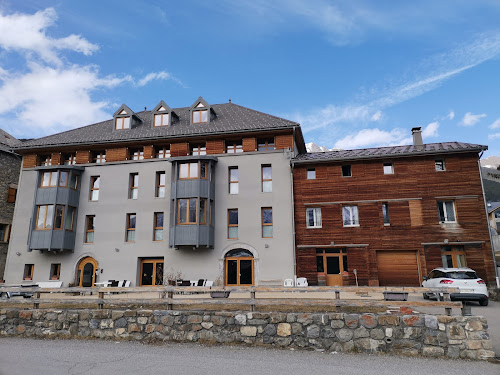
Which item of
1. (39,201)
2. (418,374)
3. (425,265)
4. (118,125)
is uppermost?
(118,125)

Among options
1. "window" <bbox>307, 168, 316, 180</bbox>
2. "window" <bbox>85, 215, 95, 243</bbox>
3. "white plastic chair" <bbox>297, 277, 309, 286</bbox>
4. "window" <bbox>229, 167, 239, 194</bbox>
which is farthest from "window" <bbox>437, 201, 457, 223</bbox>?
"window" <bbox>85, 215, 95, 243</bbox>

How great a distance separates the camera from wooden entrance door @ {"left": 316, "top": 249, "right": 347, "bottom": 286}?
2052 centimetres

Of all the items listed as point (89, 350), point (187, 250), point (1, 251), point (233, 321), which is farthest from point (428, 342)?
point (1, 251)

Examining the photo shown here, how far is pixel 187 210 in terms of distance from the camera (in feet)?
71.7

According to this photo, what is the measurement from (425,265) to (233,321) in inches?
558

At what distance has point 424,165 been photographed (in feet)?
67.1

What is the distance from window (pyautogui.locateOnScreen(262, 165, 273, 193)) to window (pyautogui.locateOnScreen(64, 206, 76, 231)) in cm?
1342

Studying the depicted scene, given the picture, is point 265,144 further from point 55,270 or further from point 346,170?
point 55,270

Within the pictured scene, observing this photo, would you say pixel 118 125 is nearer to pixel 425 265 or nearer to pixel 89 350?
pixel 89 350

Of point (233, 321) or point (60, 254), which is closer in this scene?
point (233, 321)

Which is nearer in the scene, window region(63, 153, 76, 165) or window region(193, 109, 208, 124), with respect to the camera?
window region(193, 109, 208, 124)

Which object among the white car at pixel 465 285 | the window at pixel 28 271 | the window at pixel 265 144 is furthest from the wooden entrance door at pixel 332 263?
the window at pixel 28 271

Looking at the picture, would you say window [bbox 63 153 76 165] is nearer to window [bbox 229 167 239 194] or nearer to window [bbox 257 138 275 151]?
window [bbox 229 167 239 194]

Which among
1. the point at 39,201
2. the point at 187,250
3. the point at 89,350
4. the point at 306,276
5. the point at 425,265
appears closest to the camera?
the point at 89,350
